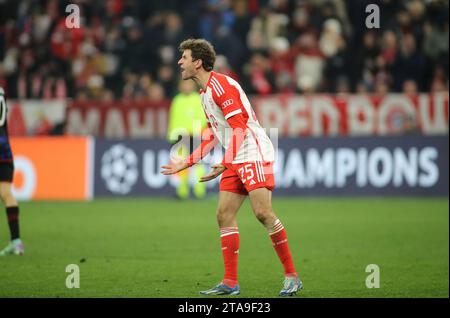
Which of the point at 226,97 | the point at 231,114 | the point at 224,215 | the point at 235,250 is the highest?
the point at 226,97

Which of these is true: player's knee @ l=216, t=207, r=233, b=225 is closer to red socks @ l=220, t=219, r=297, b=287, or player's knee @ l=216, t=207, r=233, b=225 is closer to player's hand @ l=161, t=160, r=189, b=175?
red socks @ l=220, t=219, r=297, b=287

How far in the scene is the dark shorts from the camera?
11.4m

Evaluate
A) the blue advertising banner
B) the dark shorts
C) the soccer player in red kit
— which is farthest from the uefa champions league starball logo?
the soccer player in red kit

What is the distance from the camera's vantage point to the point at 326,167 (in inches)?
746

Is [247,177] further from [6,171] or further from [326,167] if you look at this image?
[326,167]

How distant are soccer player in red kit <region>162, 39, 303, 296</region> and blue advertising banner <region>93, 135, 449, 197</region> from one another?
32.7ft

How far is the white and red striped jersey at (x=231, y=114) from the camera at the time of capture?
27.5 feet

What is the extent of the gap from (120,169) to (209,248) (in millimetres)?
7578

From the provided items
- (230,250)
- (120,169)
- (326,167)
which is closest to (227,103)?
(230,250)

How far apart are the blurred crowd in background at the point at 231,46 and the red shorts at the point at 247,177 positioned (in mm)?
11296

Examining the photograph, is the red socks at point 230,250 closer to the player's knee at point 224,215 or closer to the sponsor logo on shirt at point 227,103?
the player's knee at point 224,215

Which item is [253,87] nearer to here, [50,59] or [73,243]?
[50,59]

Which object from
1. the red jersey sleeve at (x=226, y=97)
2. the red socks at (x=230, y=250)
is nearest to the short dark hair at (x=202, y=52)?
the red jersey sleeve at (x=226, y=97)

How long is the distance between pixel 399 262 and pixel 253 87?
10793 millimetres
